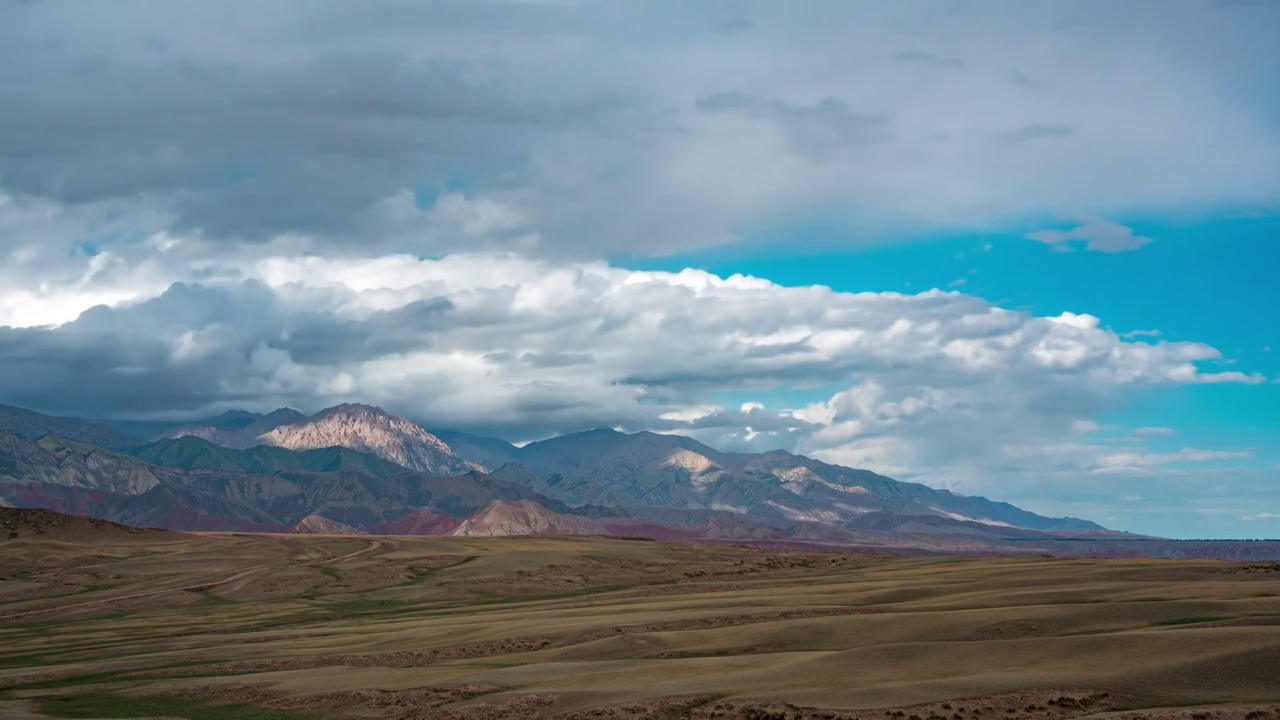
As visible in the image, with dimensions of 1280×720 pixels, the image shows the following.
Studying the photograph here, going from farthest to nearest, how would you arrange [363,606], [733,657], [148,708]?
[363,606], [733,657], [148,708]

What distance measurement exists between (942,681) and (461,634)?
1841 inches

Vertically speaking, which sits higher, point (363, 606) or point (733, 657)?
point (733, 657)

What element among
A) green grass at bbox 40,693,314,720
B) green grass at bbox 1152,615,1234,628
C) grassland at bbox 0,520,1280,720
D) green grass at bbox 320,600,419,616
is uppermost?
green grass at bbox 1152,615,1234,628

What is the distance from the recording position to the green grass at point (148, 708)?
179ft

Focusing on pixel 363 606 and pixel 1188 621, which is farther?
pixel 363 606

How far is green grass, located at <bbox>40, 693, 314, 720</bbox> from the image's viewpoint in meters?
54.5

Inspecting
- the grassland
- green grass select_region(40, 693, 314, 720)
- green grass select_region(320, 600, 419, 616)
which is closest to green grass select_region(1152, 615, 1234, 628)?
the grassland

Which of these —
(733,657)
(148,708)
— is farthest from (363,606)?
(733,657)

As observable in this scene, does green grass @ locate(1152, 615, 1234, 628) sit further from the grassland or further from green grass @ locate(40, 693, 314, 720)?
green grass @ locate(40, 693, 314, 720)

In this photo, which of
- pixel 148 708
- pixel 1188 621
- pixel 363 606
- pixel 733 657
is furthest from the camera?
pixel 363 606

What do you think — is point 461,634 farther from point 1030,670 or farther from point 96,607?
point 96,607

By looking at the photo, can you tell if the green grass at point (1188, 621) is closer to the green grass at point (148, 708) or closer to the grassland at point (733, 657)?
the grassland at point (733, 657)

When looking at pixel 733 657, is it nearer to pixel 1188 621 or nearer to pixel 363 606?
pixel 1188 621

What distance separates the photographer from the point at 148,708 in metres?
58.5
